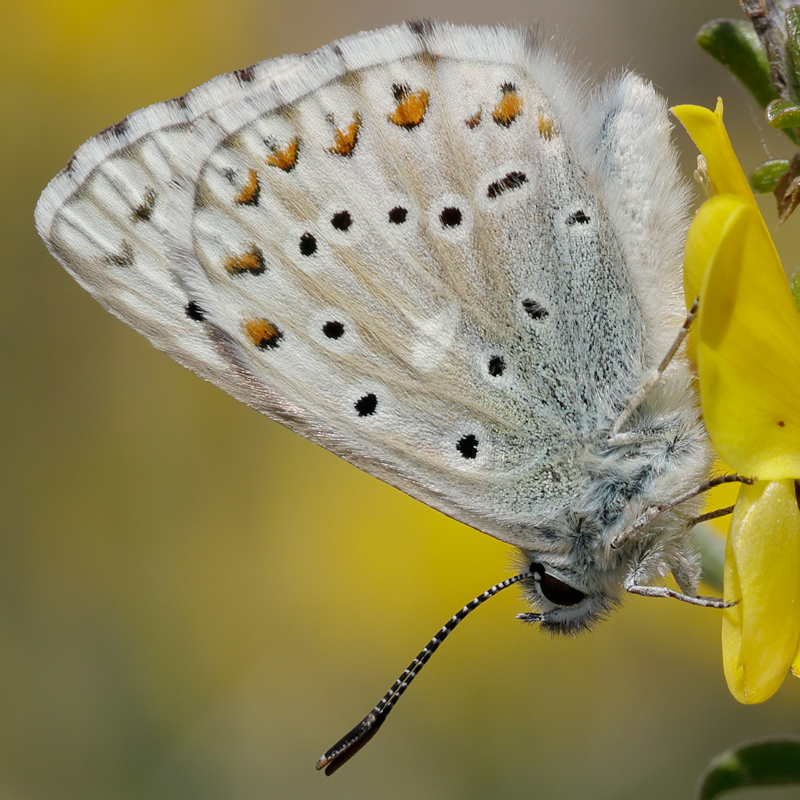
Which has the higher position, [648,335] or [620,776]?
[648,335]

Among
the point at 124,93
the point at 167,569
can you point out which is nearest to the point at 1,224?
the point at 124,93

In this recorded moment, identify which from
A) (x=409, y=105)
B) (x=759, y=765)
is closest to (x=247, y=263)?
(x=409, y=105)

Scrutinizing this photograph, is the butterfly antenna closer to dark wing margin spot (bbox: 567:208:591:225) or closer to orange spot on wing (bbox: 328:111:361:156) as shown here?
dark wing margin spot (bbox: 567:208:591:225)

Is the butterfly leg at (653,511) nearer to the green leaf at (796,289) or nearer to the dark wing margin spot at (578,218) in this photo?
the green leaf at (796,289)

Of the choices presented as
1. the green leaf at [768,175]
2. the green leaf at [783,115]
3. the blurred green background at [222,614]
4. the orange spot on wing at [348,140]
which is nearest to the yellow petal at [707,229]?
the green leaf at [783,115]

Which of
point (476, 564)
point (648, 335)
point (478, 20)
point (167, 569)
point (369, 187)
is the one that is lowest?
point (476, 564)

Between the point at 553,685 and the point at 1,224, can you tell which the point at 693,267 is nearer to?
the point at 553,685
